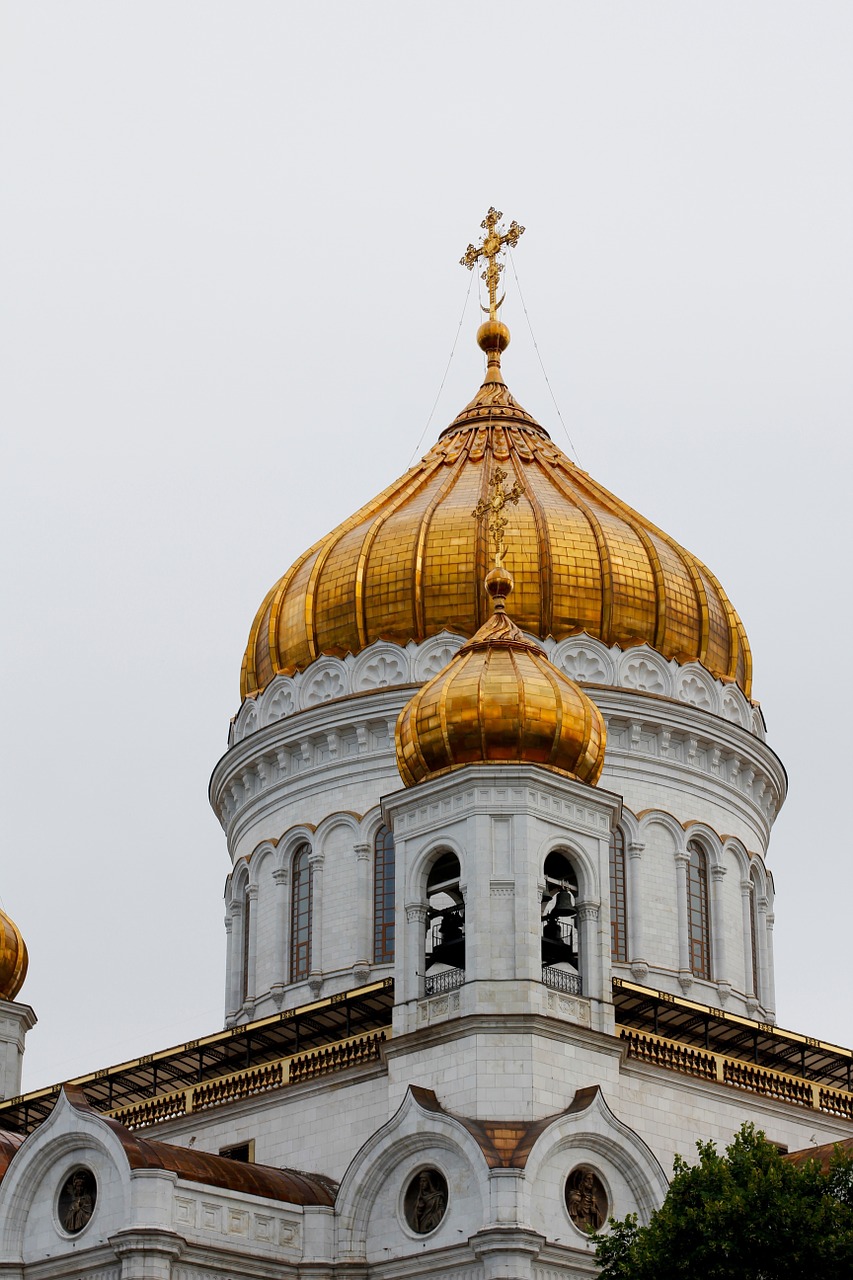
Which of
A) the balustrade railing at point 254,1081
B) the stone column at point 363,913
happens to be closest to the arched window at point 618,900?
the stone column at point 363,913

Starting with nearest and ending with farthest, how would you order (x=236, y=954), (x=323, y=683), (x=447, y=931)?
(x=447, y=931) < (x=323, y=683) < (x=236, y=954)

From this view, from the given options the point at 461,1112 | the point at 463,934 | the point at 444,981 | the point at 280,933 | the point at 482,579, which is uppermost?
the point at 482,579

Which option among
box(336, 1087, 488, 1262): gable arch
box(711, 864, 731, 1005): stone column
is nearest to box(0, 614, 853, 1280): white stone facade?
box(336, 1087, 488, 1262): gable arch

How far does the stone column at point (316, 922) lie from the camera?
3228cm

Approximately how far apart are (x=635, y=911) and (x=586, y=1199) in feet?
23.8

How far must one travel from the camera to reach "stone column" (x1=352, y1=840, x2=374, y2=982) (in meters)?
32.0

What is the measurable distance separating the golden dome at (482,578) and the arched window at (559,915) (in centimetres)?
633

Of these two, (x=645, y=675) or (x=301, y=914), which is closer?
(x=301, y=914)

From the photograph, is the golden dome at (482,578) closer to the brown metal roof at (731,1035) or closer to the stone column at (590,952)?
the brown metal roof at (731,1035)

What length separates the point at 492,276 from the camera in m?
38.2

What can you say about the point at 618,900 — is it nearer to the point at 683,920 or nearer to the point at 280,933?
the point at 683,920

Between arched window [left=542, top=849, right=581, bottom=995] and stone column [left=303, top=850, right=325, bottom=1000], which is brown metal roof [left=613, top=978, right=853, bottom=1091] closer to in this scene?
arched window [left=542, top=849, right=581, bottom=995]

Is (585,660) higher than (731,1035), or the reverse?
(585,660)

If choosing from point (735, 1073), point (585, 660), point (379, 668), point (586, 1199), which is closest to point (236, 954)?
point (379, 668)
